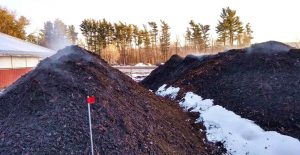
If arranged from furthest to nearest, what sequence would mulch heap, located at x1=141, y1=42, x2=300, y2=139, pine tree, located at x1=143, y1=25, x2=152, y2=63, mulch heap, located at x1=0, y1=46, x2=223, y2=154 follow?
pine tree, located at x1=143, y1=25, x2=152, y2=63 → mulch heap, located at x1=141, y1=42, x2=300, y2=139 → mulch heap, located at x1=0, y1=46, x2=223, y2=154

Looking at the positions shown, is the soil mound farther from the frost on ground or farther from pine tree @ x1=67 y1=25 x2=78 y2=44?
pine tree @ x1=67 y1=25 x2=78 y2=44

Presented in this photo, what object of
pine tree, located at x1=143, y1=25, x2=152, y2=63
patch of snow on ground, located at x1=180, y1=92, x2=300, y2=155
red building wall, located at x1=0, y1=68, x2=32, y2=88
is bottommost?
patch of snow on ground, located at x1=180, y1=92, x2=300, y2=155

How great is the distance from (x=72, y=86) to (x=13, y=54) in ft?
44.3

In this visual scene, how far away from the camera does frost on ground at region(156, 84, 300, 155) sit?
659 centimetres

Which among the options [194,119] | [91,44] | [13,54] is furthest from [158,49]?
[194,119]

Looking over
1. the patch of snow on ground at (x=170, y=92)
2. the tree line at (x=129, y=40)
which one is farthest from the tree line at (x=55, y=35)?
the patch of snow on ground at (x=170, y=92)

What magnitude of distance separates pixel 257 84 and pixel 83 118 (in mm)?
5659

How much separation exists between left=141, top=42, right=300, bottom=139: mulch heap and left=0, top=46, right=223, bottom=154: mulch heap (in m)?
1.57

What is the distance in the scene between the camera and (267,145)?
6.74 meters

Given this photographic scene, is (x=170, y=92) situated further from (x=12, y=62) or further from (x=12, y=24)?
(x=12, y=24)

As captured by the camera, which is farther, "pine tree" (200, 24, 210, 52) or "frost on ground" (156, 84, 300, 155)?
"pine tree" (200, 24, 210, 52)

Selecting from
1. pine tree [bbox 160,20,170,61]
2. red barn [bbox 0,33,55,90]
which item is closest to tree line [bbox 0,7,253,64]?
pine tree [bbox 160,20,170,61]

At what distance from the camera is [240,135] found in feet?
24.0

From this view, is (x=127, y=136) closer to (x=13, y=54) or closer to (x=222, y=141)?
(x=222, y=141)
